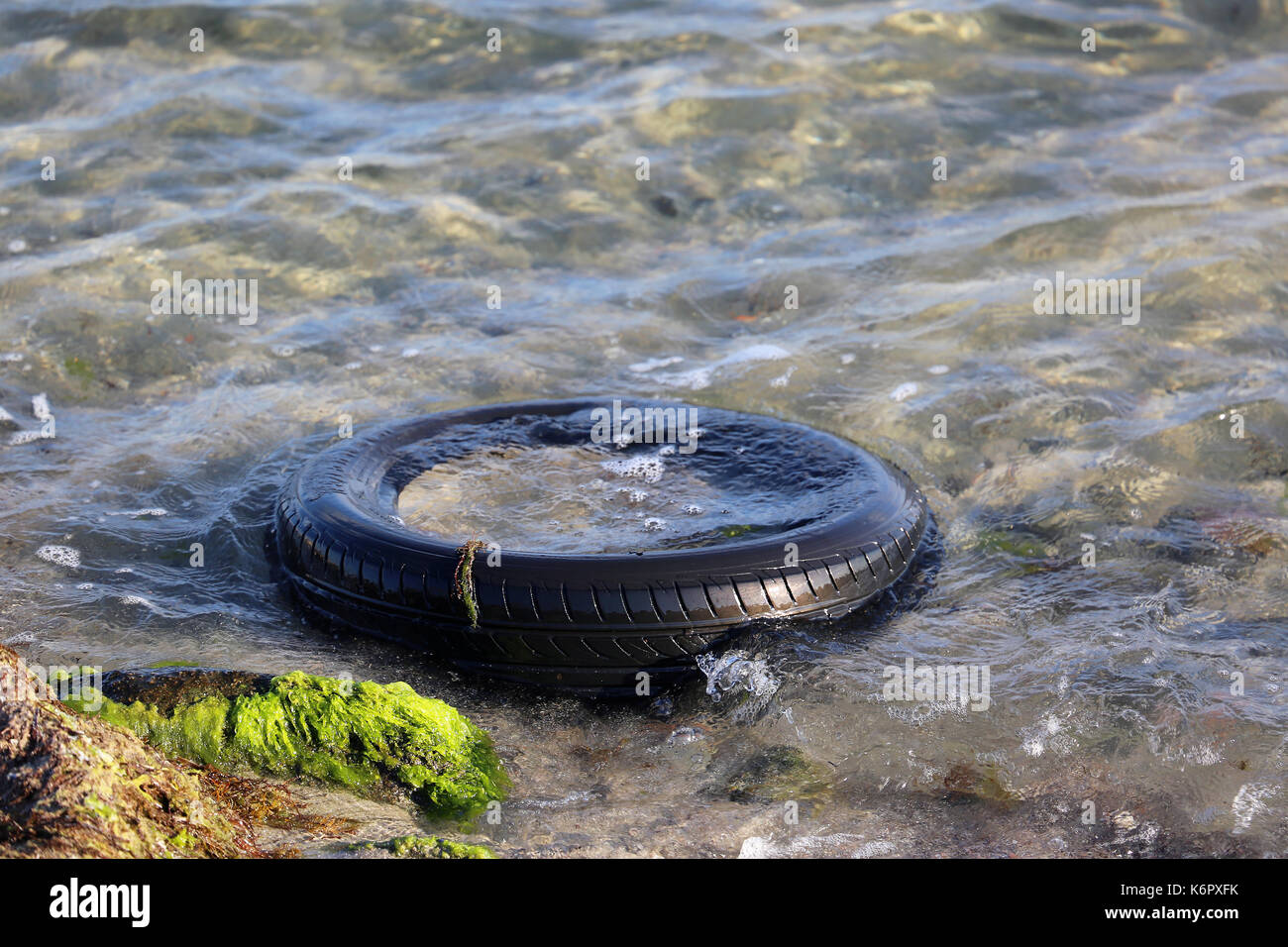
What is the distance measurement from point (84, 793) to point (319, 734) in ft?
3.94

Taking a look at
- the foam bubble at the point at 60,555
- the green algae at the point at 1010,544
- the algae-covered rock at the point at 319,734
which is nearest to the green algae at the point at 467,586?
the algae-covered rock at the point at 319,734

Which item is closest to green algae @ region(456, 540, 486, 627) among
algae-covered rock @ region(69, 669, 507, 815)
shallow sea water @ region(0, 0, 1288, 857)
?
shallow sea water @ region(0, 0, 1288, 857)

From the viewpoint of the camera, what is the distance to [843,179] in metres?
10.5

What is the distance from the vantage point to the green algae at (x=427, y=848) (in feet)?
11.1

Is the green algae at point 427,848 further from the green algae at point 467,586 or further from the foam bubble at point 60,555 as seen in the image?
the foam bubble at point 60,555

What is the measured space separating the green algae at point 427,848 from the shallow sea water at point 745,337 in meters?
0.30

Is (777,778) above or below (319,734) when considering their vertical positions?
below

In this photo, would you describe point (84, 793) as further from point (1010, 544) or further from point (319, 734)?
point (1010, 544)

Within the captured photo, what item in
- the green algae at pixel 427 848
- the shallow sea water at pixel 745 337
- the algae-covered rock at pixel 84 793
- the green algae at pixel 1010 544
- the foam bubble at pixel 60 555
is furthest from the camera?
the green algae at pixel 1010 544

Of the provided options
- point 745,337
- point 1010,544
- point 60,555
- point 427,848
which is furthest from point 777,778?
point 745,337

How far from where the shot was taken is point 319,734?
4137mm

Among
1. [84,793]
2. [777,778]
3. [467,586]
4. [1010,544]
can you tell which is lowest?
[777,778]
